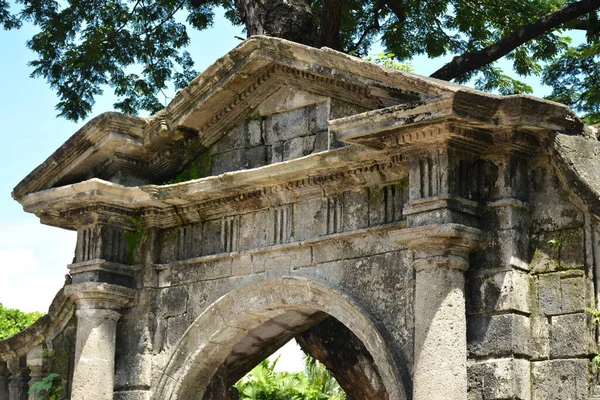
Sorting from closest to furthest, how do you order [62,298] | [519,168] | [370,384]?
1. [519,168]
2. [62,298]
3. [370,384]

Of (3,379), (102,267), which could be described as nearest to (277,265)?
(102,267)

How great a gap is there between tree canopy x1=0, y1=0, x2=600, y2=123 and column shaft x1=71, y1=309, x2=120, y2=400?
4259 millimetres

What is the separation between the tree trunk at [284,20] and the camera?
1205 cm

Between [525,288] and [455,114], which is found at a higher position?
[455,114]

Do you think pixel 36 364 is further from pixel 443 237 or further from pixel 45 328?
pixel 443 237

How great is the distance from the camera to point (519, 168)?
7.64 m

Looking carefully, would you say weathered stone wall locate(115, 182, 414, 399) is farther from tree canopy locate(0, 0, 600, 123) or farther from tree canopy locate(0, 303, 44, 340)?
tree canopy locate(0, 303, 44, 340)

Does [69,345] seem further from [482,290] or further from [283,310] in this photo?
[482,290]

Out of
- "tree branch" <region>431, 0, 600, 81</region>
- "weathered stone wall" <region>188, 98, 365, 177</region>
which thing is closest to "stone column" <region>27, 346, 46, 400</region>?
"weathered stone wall" <region>188, 98, 365, 177</region>

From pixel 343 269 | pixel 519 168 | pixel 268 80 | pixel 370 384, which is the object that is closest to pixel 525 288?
pixel 519 168

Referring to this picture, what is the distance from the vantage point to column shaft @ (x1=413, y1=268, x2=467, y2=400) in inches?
286

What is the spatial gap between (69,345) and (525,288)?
176 inches

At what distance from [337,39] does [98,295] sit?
14.9ft

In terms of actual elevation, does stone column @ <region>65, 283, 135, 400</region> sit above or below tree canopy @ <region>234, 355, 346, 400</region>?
below
